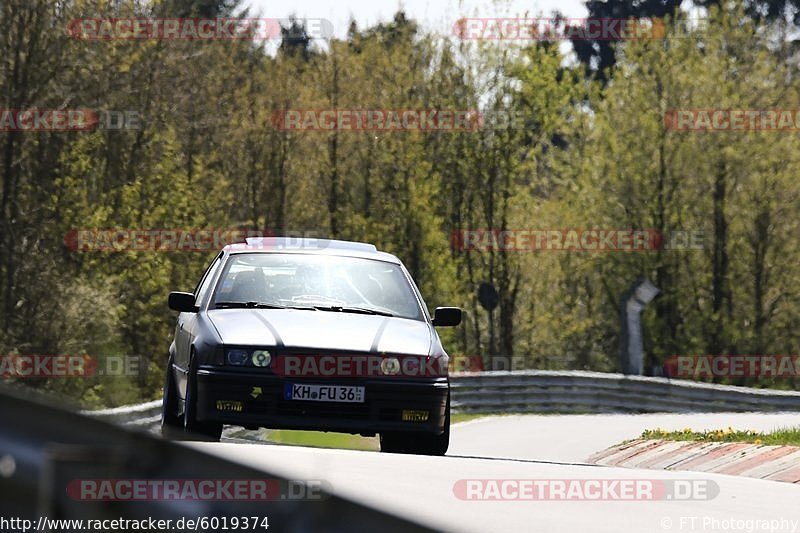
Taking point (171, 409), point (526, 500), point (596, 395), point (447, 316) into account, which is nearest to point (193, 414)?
point (171, 409)

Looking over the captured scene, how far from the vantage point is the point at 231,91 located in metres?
52.4

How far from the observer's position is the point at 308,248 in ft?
40.9

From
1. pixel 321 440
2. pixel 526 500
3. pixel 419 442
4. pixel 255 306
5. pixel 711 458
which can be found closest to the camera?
pixel 526 500

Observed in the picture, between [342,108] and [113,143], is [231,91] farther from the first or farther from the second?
[113,143]

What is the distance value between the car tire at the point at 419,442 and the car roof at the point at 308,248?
5.15 feet

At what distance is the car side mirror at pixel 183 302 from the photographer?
11469 mm

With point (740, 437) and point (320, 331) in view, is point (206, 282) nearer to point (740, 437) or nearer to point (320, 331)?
point (320, 331)

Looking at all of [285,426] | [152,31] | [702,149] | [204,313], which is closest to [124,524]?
A: [285,426]

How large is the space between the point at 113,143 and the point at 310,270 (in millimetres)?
30801

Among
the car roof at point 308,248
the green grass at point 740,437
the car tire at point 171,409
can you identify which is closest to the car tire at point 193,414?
the car tire at point 171,409

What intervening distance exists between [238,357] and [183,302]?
136cm

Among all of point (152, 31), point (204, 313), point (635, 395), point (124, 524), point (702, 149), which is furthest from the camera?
point (702, 149)

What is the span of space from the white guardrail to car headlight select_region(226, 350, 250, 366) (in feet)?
54.2

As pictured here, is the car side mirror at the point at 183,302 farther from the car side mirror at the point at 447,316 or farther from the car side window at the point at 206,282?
the car side mirror at the point at 447,316
